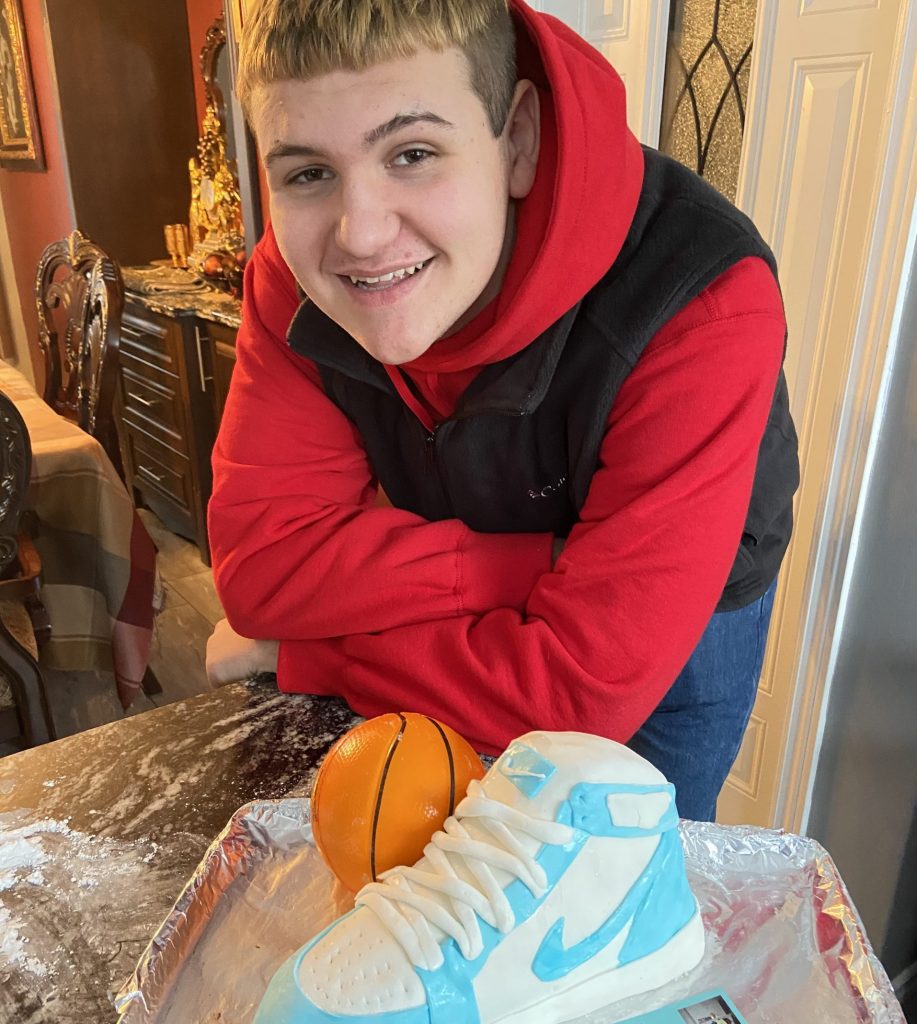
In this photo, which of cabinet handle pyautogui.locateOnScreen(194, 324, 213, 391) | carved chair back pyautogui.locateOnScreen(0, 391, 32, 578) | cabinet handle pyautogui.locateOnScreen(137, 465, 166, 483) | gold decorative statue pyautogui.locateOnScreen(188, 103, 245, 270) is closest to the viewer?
carved chair back pyautogui.locateOnScreen(0, 391, 32, 578)

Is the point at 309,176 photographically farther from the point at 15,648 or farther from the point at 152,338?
the point at 152,338

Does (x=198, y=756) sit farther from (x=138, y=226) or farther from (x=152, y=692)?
(x=138, y=226)

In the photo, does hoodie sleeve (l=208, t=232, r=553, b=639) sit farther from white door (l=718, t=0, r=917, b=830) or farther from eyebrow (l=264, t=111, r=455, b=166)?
white door (l=718, t=0, r=917, b=830)

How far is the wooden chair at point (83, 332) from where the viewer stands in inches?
89.0

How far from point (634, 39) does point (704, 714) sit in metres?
1.18

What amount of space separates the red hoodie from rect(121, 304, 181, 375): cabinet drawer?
7.71 feet

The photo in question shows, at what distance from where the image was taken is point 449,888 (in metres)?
0.45

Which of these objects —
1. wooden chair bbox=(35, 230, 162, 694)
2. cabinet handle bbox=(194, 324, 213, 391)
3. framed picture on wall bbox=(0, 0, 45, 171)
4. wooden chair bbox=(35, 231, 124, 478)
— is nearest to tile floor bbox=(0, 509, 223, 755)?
wooden chair bbox=(35, 230, 162, 694)

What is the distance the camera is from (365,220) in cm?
70

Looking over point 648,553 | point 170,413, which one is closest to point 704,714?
point 648,553

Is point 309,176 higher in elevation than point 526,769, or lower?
higher

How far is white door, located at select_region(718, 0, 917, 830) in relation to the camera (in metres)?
1.15

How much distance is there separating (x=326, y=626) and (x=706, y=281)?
0.46 meters

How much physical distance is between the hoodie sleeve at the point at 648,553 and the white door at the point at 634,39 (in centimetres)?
91
